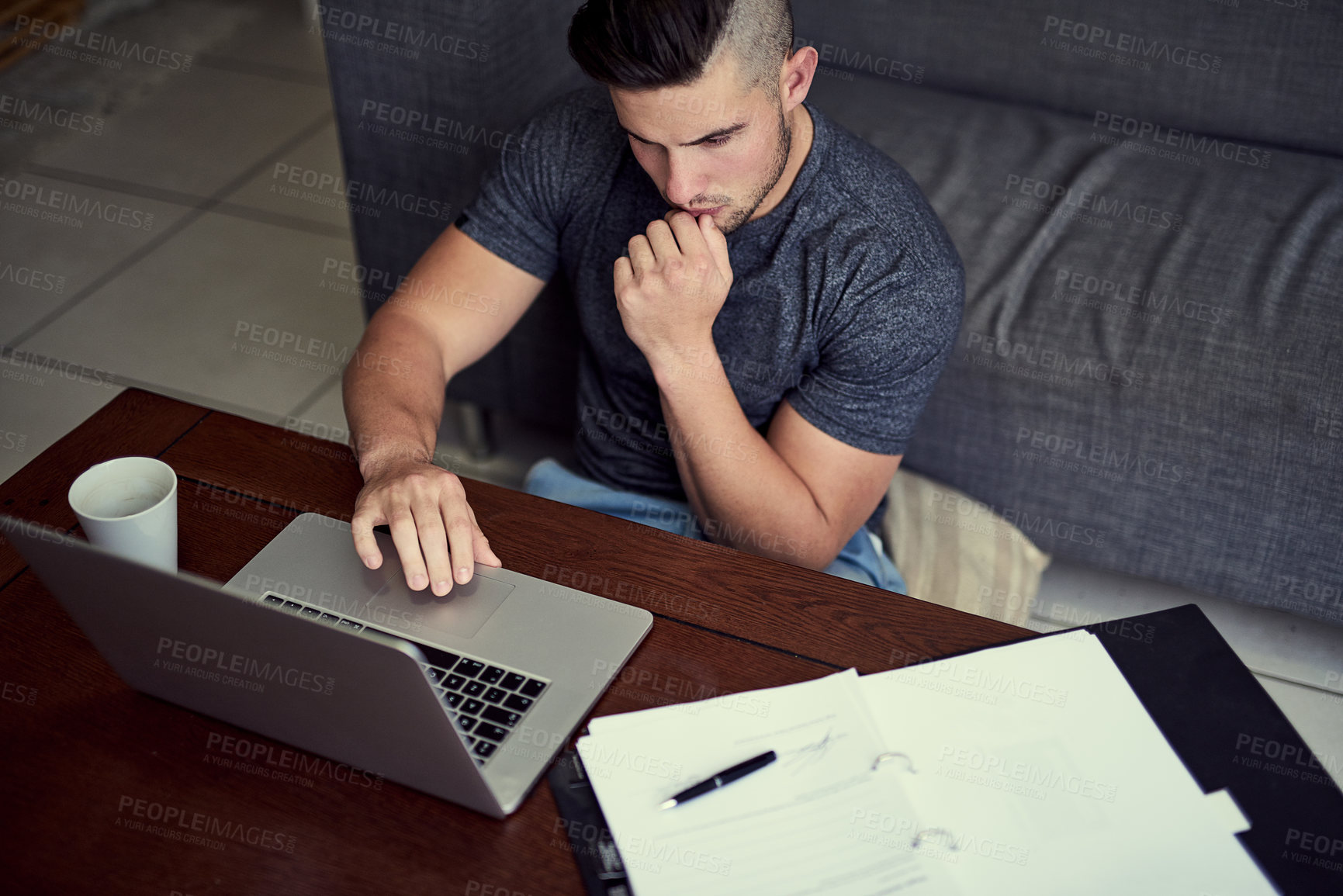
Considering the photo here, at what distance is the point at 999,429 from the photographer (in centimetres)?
159

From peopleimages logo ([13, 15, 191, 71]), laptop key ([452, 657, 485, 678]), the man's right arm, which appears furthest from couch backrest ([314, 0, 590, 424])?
peopleimages logo ([13, 15, 191, 71])

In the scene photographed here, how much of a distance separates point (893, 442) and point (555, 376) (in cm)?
79

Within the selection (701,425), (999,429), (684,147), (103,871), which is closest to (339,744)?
(103,871)

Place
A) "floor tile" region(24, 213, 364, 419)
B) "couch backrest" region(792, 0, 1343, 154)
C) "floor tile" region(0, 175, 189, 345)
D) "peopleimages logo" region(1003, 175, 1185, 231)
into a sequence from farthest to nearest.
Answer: "floor tile" region(0, 175, 189, 345) < "floor tile" region(24, 213, 364, 419) < "couch backrest" region(792, 0, 1343, 154) < "peopleimages logo" region(1003, 175, 1185, 231)

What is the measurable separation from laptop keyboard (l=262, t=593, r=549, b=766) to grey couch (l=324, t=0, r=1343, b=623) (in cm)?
98

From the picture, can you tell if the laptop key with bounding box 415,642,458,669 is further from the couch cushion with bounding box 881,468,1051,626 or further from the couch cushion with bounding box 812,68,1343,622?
the couch cushion with bounding box 812,68,1343,622

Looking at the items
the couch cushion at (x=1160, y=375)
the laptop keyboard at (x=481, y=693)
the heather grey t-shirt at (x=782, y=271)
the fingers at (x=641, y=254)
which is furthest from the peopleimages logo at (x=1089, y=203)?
the laptop keyboard at (x=481, y=693)

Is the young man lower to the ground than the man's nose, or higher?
lower

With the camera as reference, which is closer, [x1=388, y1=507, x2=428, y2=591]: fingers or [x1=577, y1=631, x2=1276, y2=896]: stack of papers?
[x1=577, y1=631, x2=1276, y2=896]: stack of papers

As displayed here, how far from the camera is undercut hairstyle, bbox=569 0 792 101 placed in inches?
39.7

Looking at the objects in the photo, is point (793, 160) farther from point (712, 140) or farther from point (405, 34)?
point (405, 34)

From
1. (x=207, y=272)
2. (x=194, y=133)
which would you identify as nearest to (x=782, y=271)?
(x=207, y=272)

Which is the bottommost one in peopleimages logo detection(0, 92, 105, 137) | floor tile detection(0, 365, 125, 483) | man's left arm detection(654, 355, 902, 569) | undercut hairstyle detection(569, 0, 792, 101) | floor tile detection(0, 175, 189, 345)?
floor tile detection(0, 365, 125, 483)
